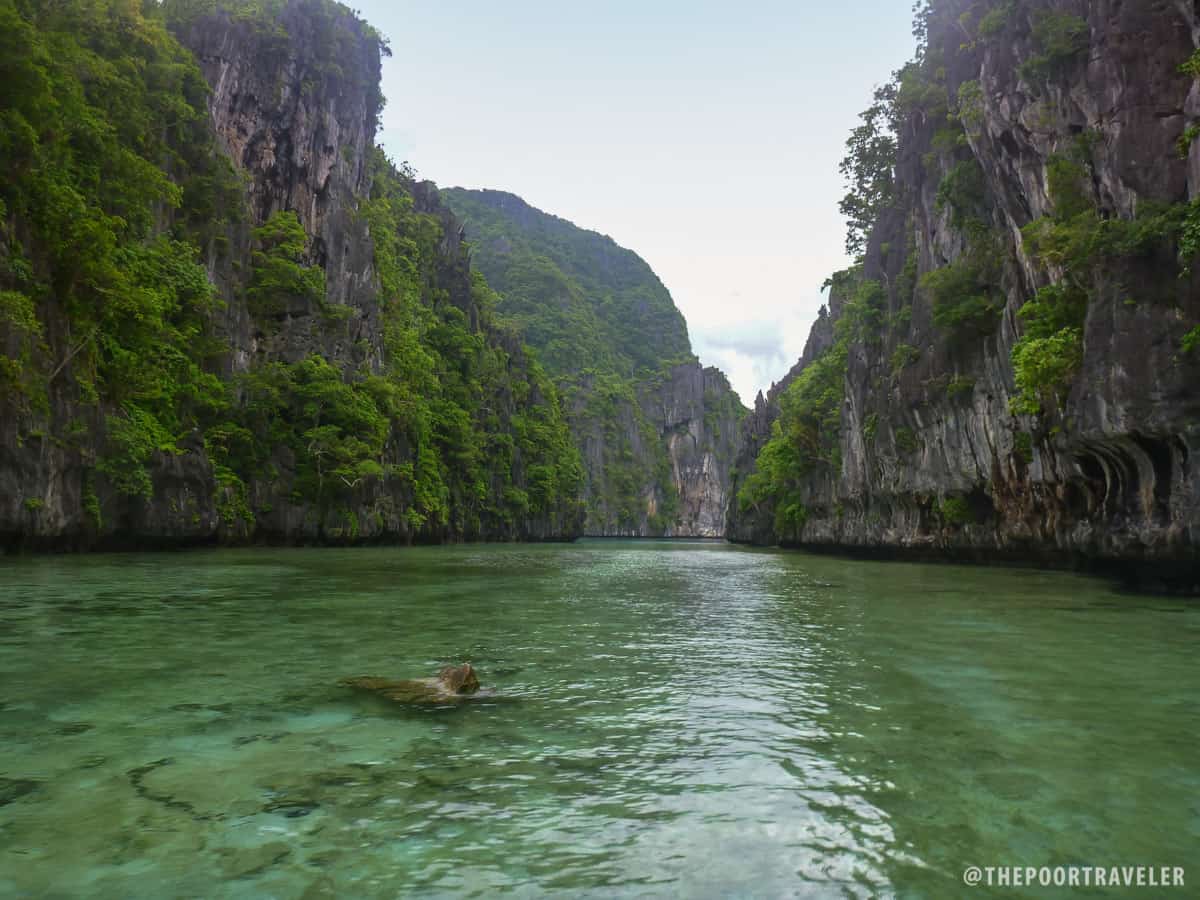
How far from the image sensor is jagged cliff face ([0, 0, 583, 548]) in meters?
21.1

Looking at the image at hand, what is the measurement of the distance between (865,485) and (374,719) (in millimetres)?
38420

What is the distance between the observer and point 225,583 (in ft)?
51.6

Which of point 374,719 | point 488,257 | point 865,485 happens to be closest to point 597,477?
point 488,257

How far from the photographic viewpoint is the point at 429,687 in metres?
6.34

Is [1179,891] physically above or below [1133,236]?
below

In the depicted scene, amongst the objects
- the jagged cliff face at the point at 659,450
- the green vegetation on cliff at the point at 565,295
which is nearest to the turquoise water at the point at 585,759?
the jagged cliff face at the point at 659,450

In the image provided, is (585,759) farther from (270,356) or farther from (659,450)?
(659,450)

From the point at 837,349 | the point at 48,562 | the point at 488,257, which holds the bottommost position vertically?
the point at 48,562

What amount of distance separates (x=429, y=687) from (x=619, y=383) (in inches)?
5271

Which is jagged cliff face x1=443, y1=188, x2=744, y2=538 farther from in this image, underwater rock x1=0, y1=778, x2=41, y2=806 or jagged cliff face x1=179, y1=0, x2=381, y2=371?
underwater rock x1=0, y1=778, x2=41, y2=806

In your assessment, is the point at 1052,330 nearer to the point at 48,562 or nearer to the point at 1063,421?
the point at 1063,421

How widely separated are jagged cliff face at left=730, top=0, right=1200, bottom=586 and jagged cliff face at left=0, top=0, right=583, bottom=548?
24809 millimetres

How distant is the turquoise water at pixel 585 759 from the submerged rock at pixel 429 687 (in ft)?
0.68

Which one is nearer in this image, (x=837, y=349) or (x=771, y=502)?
(x=837, y=349)
